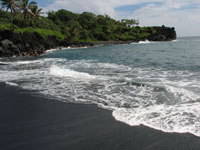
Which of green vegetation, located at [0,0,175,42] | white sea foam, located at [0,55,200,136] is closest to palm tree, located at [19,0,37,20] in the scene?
green vegetation, located at [0,0,175,42]

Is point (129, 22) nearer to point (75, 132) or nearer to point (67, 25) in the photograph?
point (67, 25)

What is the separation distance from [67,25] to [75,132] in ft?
257

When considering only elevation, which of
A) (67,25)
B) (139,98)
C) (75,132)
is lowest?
(75,132)

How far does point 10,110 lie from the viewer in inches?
299

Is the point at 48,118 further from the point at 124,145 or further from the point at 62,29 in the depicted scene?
the point at 62,29

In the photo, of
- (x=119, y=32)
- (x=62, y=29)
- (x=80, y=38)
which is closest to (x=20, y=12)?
(x=62, y=29)

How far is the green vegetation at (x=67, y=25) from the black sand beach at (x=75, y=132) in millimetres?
37628

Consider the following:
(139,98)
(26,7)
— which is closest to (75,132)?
(139,98)

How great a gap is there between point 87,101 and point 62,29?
66.9m

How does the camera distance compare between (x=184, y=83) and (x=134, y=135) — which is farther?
(x=184, y=83)

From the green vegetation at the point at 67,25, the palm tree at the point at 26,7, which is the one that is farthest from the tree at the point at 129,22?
the palm tree at the point at 26,7

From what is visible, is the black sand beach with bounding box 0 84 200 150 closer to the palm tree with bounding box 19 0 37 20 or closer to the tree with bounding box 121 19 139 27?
the palm tree with bounding box 19 0 37 20

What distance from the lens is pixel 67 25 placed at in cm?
7956

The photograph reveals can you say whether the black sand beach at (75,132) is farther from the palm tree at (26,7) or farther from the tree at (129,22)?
the tree at (129,22)
